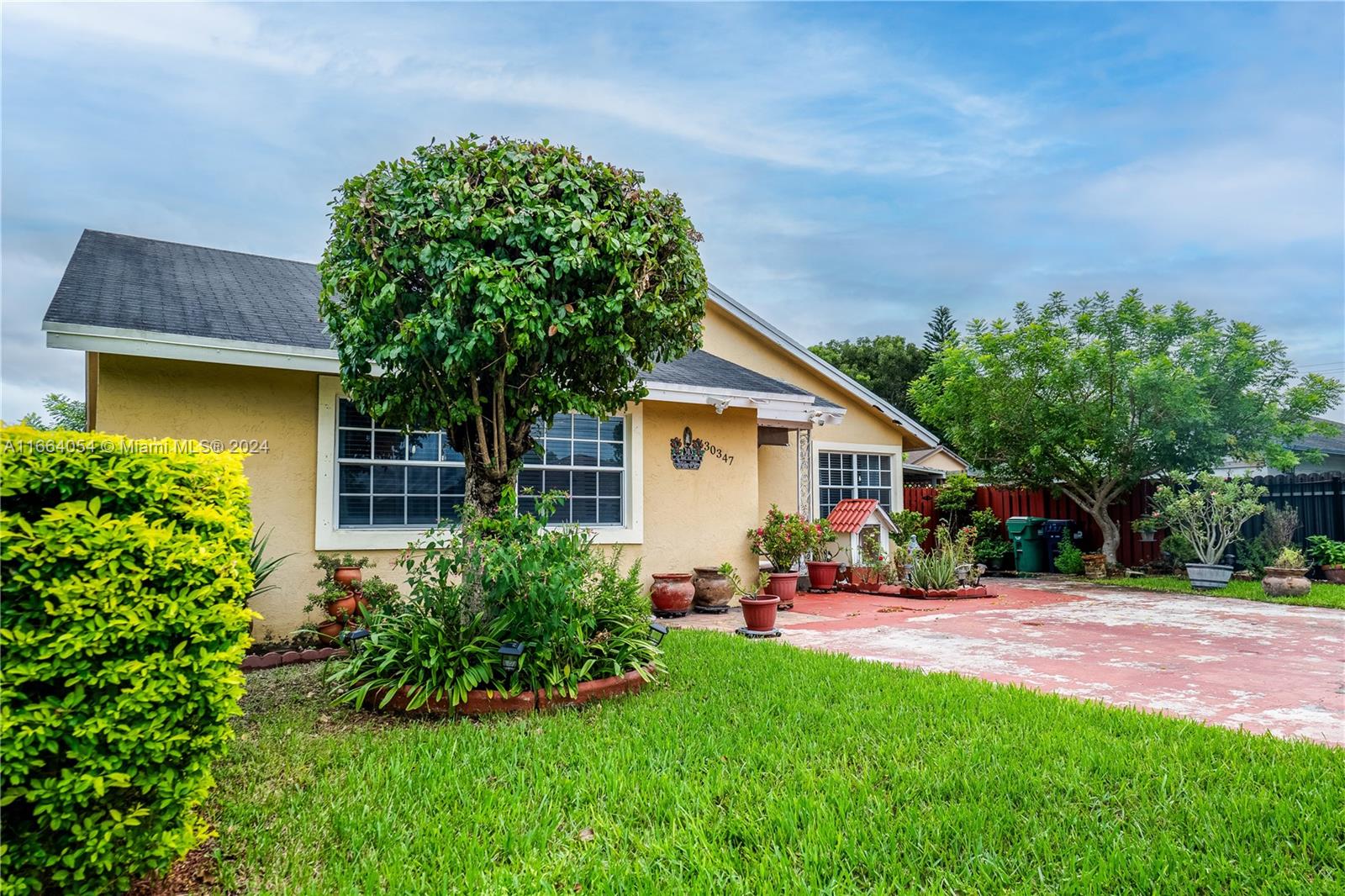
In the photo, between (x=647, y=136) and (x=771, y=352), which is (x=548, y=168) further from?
(x=771, y=352)

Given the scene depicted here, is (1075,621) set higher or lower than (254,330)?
lower

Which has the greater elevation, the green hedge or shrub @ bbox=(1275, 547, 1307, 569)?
the green hedge

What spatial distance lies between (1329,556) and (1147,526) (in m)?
2.49

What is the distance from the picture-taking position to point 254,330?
6582mm

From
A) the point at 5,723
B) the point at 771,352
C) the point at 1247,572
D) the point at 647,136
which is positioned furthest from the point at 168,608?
the point at 1247,572

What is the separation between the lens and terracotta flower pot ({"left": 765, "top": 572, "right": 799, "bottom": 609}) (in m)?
9.42

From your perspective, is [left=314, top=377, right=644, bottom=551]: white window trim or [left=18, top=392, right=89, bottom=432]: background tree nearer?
[left=314, top=377, right=644, bottom=551]: white window trim

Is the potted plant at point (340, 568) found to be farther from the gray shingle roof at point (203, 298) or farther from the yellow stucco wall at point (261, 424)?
the gray shingle roof at point (203, 298)

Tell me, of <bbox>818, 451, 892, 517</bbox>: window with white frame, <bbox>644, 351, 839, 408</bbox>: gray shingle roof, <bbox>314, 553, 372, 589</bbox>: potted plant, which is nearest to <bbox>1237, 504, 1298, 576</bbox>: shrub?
<bbox>818, 451, 892, 517</bbox>: window with white frame

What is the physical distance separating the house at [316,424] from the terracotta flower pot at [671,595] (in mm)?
384

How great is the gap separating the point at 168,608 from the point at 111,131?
8.09m

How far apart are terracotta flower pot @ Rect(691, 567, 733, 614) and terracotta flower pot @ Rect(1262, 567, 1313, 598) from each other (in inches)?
315

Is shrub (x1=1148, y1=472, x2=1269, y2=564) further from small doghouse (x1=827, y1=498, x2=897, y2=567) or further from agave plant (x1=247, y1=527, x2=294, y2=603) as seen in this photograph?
agave plant (x1=247, y1=527, x2=294, y2=603)

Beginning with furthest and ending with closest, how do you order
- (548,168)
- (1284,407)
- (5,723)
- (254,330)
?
(1284,407) → (254,330) → (548,168) → (5,723)
